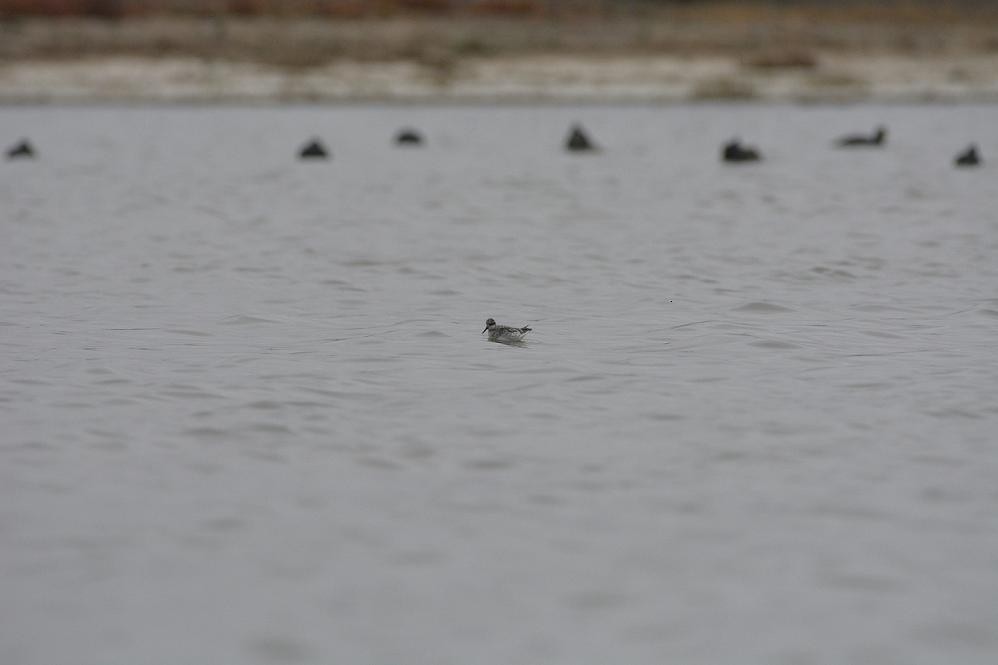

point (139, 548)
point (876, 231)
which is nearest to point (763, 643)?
point (139, 548)

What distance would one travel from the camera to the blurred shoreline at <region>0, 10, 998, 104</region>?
61.0 meters

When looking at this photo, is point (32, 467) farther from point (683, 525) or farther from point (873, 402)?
point (873, 402)

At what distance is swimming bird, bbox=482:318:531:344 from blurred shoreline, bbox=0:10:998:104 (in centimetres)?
4930

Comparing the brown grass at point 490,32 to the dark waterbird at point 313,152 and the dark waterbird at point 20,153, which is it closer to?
the dark waterbird at point 313,152

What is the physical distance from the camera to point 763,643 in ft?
19.2

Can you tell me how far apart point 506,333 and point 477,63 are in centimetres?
5483

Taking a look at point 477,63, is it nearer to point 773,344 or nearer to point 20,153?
point 20,153

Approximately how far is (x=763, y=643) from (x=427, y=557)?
5.37 ft

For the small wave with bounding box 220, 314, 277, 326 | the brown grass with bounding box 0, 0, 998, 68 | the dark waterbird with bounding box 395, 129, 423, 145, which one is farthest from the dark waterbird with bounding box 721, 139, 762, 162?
the brown grass with bounding box 0, 0, 998, 68

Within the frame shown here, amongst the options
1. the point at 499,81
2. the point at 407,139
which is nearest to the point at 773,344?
the point at 407,139

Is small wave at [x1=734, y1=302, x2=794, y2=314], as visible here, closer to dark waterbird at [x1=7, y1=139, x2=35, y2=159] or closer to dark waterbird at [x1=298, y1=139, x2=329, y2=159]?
dark waterbird at [x1=298, y1=139, x2=329, y2=159]

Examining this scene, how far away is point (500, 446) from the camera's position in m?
8.61

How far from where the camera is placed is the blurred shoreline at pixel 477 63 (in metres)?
61.0

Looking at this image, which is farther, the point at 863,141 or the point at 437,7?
the point at 437,7
